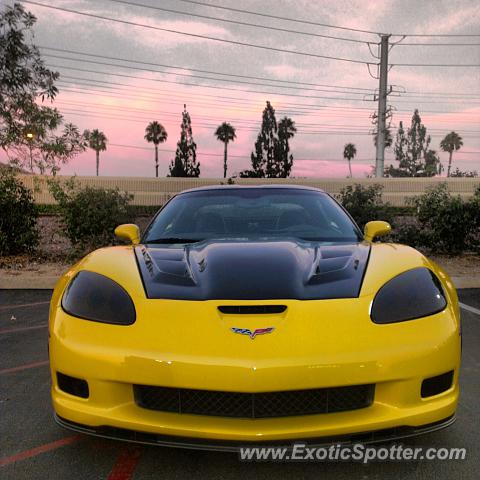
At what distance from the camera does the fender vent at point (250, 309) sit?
2.20m

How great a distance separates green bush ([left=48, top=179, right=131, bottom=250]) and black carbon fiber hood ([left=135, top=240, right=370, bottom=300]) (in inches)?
263

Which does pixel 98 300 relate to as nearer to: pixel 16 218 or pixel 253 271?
pixel 253 271

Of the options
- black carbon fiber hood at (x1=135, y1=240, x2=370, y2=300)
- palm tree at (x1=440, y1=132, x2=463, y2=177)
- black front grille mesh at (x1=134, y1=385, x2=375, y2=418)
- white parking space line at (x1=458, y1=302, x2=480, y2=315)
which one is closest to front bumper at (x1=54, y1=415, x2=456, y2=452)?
black front grille mesh at (x1=134, y1=385, x2=375, y2=418)

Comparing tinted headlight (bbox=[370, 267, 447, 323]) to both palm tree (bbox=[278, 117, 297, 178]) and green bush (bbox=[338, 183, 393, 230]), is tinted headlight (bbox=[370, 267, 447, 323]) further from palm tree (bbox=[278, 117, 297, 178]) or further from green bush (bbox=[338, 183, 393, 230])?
palm tree (bbox=[278, 117, 297, 178])

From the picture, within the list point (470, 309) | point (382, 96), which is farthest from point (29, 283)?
point (382, 96)

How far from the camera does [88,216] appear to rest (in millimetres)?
9305

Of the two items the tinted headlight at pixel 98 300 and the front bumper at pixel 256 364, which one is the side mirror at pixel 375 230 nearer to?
the front bumper at pixel 256 364

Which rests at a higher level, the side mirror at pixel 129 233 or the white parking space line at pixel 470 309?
the side mirror at pixel 129 233

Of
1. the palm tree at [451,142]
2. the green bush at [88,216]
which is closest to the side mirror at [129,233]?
the green bush at [88,216]

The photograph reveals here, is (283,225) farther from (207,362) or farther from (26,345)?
(26,345)

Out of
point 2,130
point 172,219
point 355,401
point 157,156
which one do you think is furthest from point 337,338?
point 157,156

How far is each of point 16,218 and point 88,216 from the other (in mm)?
1345

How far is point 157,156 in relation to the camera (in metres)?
86.9

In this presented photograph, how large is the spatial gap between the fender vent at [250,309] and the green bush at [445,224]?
8.03 metres
